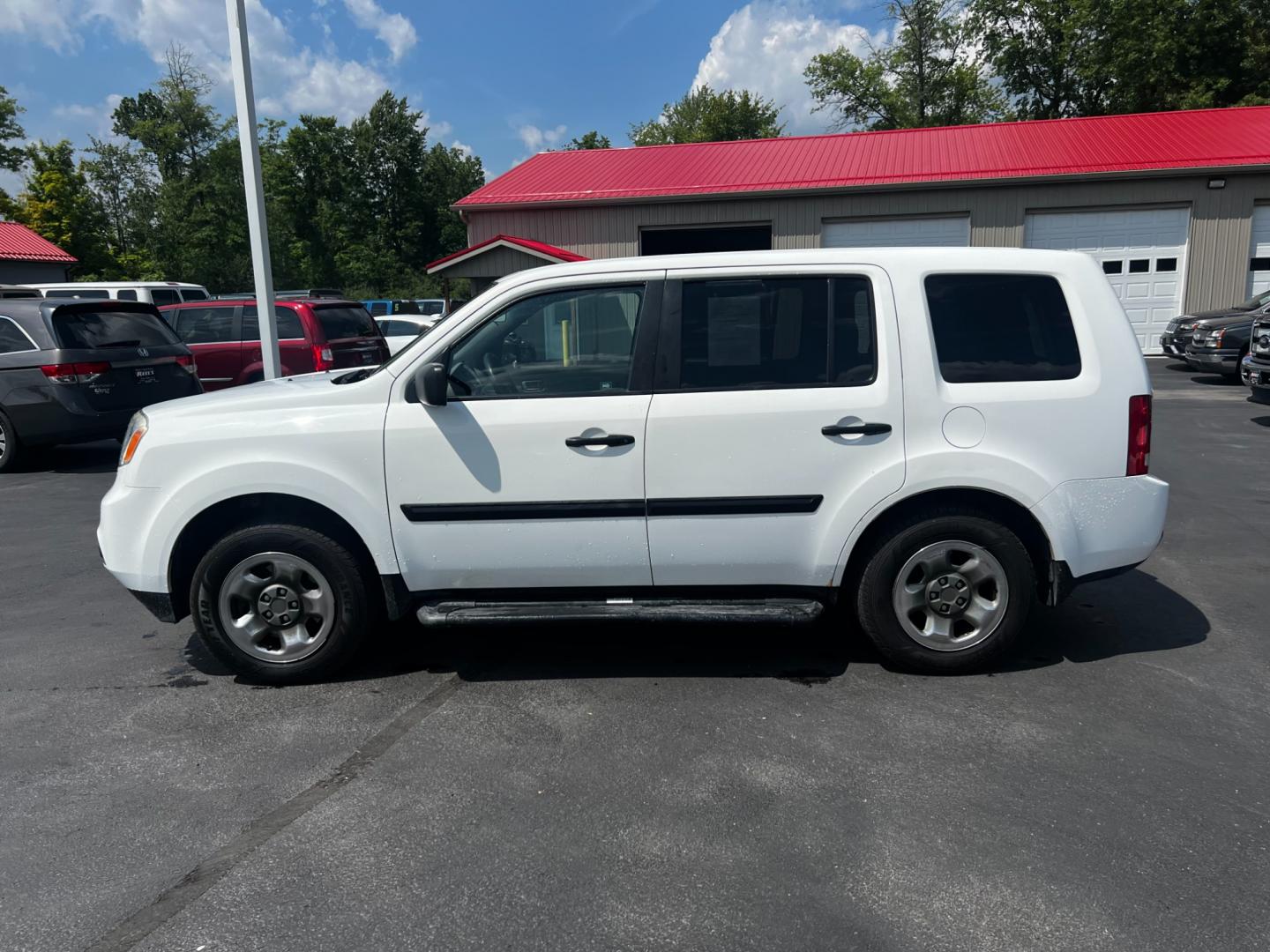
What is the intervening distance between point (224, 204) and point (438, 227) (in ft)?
44.1

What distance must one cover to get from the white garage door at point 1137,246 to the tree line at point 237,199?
36.5 meters

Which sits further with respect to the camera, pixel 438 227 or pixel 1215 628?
pixel 438 227

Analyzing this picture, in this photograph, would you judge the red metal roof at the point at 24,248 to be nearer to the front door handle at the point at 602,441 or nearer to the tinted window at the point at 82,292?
the tinted window at the point at 82,292

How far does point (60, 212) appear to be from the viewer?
4806 cm

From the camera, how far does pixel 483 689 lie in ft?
14.4

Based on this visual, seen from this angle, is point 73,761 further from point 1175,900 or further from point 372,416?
point 1175,900

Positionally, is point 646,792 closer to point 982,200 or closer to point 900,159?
point 982,200

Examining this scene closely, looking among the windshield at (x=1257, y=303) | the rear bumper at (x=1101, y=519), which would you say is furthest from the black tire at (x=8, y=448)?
the windshield at (x=1257, y=303)

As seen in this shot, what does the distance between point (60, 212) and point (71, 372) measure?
1817 inches

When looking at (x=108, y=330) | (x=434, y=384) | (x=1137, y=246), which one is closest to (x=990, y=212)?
(x=1137, y=246)

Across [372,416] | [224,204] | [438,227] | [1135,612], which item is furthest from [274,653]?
[438,227]

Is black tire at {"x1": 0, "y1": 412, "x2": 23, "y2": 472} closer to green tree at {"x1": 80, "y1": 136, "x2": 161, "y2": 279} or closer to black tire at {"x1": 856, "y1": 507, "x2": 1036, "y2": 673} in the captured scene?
black tire at {"x1": 856, "y1": 507, "x2": 1036, "y2": 673}

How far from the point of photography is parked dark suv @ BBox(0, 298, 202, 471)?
10062mm

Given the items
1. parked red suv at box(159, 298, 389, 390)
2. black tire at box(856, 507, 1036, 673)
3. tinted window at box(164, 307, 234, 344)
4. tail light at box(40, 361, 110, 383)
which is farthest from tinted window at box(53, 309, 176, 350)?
black tire at box(856, 507, 1036, 673)
